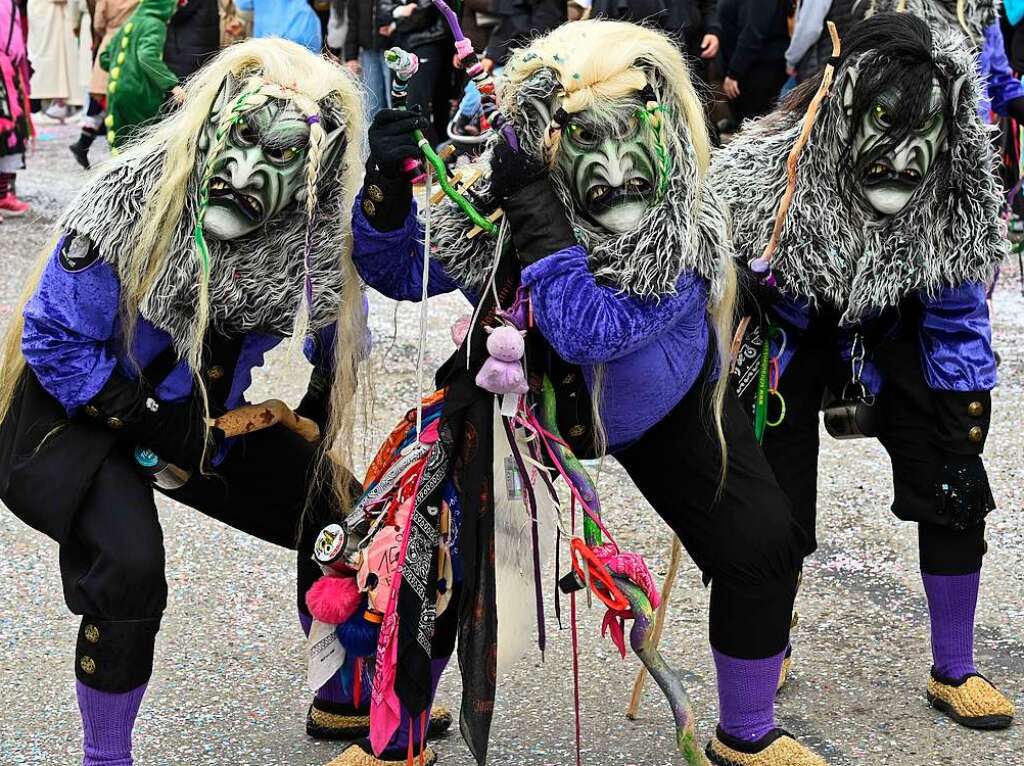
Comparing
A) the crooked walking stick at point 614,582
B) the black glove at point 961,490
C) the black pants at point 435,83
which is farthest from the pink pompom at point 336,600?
the black pants at point 435,83

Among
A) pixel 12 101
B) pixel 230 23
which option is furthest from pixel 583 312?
pixel 230 23

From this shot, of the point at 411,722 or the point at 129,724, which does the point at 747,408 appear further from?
the point at 129,724

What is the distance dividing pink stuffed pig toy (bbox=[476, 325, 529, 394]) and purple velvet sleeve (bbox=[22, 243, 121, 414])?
66cm

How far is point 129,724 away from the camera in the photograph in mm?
2711

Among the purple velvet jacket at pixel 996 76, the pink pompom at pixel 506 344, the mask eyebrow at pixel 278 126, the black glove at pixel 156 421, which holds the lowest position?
the black glove at pixel 156 421

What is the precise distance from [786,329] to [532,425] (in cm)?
71

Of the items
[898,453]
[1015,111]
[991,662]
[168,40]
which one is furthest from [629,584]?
[168,40]

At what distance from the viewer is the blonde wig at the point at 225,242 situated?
103 inches

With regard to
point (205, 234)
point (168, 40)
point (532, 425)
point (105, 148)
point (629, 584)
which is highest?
point (205, 234)

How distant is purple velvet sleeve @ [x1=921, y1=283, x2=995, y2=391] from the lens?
304cm

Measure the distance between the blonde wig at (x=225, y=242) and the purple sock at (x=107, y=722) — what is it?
1.90 feet

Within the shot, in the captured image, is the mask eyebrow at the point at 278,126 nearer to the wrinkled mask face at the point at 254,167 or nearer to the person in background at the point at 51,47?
the wrinkled mask face at the point at 254,167

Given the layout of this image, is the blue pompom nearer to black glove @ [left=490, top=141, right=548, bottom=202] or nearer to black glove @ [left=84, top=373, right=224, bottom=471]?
black glove @ [left=84, top=373, right=224, bottom=471]

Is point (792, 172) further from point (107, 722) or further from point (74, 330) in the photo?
point (107, 722)
